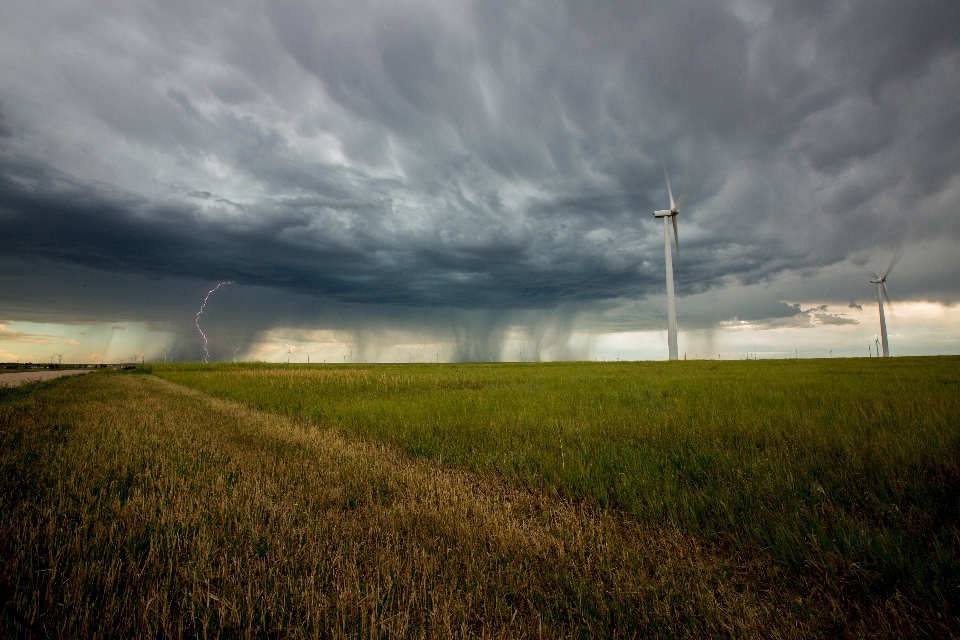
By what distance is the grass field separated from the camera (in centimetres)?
302

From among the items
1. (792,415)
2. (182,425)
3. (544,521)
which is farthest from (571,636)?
(182,425)

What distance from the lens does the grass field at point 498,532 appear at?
3021 mm

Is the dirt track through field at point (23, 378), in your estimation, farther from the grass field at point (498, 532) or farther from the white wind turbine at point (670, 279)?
the white wind turbine at point (670, 279)

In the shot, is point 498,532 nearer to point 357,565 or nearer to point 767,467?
point 357,565

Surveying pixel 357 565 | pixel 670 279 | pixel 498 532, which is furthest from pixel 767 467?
pixel 670 279

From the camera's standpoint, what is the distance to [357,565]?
376 centimetres

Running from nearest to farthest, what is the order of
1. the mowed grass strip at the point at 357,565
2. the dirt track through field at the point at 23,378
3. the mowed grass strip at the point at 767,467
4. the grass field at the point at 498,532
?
the mowed grass strip at the point at 357,565
the grass field at the point at 498,532
the mowed grass strip at the point at 767,467
the dirt track through field at the point at 23,378

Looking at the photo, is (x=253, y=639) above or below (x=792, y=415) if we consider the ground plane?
below

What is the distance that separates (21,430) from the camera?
32.4 feet

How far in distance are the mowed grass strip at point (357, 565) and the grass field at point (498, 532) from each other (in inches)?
1.0

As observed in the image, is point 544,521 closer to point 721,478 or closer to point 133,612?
point 721,478

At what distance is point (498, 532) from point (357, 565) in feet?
4.53

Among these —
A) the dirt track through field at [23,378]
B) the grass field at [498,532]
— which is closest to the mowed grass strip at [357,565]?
the grass field at [498,532]

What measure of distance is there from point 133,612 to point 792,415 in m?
12.1
